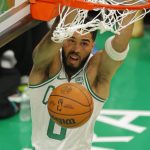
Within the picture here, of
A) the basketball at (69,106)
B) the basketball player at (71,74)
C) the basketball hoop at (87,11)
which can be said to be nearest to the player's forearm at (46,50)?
the basketball player at (71,74)

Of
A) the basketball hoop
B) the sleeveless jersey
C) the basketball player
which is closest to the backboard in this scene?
the basketball hoop

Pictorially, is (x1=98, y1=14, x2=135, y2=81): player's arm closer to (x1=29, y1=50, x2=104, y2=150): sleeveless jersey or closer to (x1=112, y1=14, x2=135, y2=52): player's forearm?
(x1=112, y1=14, x2=135, y2=52): player's forearm

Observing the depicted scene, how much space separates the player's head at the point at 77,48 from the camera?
2.81 metres

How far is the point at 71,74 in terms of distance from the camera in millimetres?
2932

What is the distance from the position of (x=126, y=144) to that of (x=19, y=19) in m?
2.22

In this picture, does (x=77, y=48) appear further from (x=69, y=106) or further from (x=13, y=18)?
(x=13, y=18)

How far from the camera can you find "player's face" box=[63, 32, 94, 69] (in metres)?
2.81

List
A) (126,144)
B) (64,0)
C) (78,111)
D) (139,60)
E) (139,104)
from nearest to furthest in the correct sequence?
1. (64,0)
2. (78,111)
3. (126,144)
4. (139,104)
5. (139,60)

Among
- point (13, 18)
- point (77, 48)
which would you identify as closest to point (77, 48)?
point (77, 48)

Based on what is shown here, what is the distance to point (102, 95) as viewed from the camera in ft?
9.77

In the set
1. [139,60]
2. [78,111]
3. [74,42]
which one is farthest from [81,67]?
[139,60]

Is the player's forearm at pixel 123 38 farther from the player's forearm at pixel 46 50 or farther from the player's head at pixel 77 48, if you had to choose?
the player's forearm at pixel 46 50

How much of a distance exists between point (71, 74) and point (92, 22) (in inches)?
16.6

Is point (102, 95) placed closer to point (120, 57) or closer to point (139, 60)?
point (120, 57)
